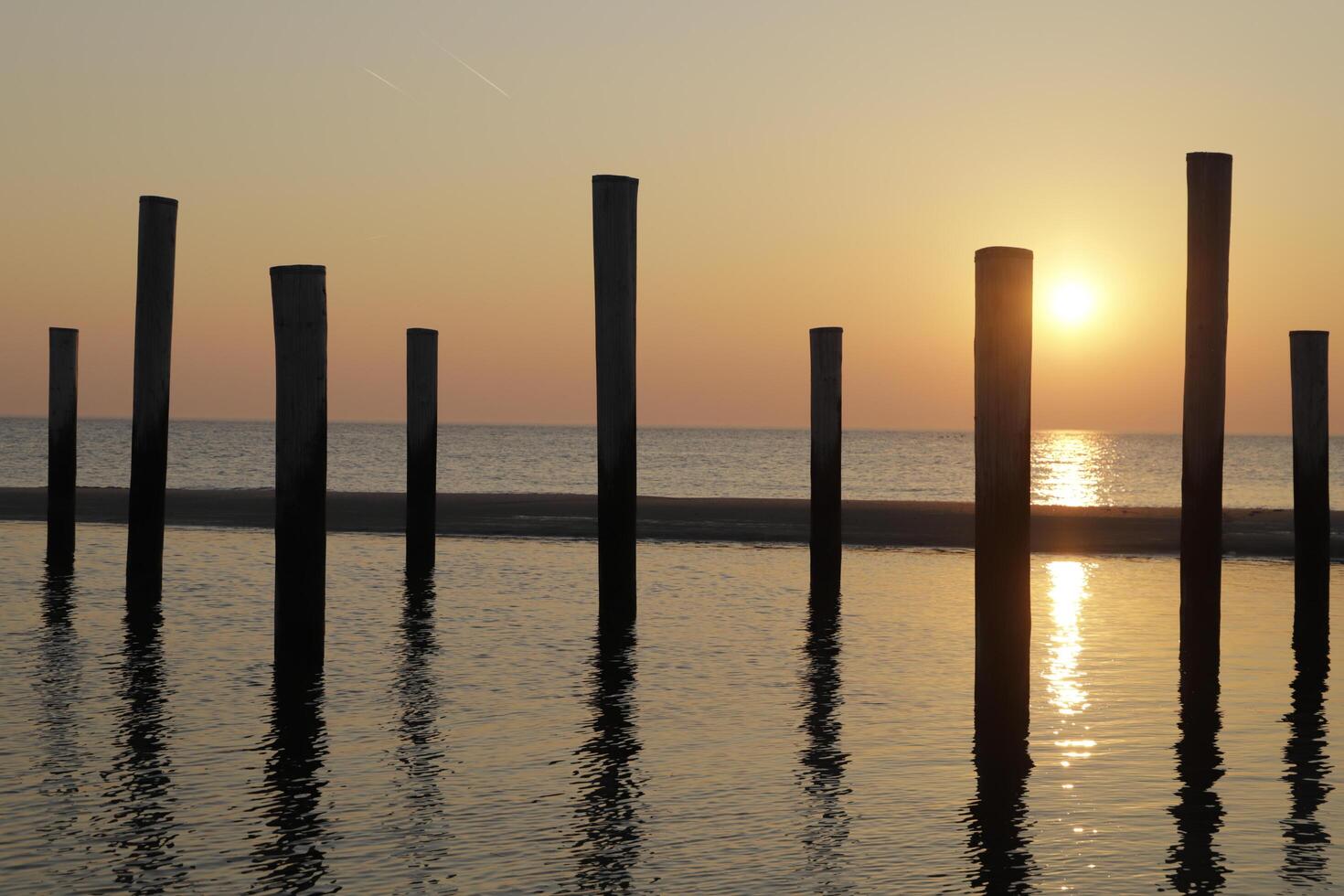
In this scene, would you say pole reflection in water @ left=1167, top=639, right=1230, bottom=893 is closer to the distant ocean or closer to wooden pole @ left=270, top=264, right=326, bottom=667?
wooden pole @ left=270, top=264, right=326, bottom=667

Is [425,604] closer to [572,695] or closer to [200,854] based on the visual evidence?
[572,695]

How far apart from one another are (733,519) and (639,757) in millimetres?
18001

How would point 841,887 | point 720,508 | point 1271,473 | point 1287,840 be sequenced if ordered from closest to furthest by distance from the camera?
point 841,887
point 1287,840
point 720,508
point 1271,473

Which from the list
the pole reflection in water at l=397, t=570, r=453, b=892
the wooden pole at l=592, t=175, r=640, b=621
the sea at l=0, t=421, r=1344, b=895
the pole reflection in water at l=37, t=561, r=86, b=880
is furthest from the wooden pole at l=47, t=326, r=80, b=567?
the wooden pole at l=592, t=175, r=640, b=621

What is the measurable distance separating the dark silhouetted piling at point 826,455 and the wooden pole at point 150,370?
6.59m

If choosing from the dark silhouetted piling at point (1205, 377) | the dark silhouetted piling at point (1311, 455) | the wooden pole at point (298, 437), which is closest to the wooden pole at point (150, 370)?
the wooden pole at point (298, 437)

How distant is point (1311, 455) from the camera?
13609mm

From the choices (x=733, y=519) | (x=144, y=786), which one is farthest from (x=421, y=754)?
(x=733, y=519)

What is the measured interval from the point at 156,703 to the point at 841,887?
18.1ft

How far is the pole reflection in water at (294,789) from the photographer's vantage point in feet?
19.5

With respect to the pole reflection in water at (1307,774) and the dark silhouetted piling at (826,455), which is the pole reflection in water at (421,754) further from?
the dark silhouetted piling at (826,455)

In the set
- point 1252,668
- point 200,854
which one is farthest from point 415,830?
A: point 1252,668

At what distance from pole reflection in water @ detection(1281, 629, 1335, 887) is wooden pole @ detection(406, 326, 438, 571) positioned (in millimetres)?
9660

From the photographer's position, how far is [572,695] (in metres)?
9.84
